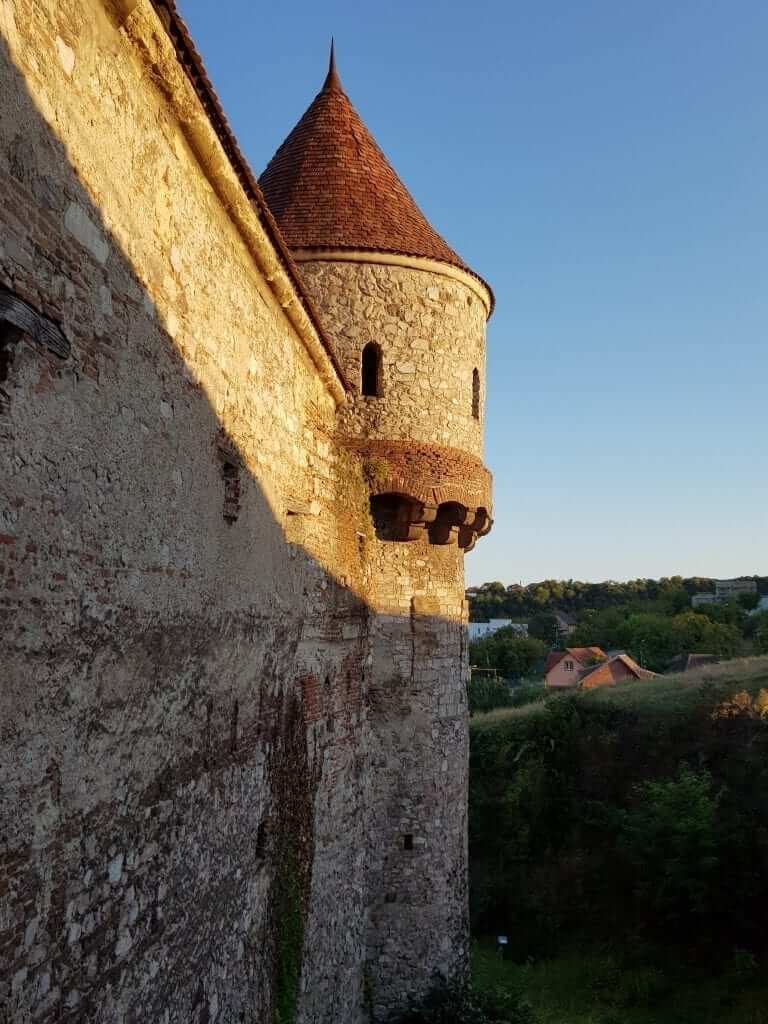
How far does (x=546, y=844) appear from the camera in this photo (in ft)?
62.3

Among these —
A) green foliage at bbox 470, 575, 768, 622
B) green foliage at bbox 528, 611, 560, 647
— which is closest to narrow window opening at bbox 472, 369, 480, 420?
green foliage at bbox 528, 611, 560, 647

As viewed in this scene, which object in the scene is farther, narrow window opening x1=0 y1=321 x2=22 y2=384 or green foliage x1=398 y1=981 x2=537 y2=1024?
green foliage x1=398 y1=981 x2=537 y2=1024

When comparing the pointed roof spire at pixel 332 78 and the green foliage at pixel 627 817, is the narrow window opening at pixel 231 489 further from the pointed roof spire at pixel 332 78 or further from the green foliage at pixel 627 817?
the green foliage at pixel 627 817

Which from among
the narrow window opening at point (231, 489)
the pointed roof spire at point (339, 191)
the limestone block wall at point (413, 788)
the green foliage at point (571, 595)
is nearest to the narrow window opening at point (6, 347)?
the narrow window opening at point (231, 489)

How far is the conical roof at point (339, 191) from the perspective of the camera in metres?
9.01

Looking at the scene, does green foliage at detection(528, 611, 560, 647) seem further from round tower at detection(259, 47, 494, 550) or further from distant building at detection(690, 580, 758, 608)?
round tower at detection(259, 47, 494, 550)

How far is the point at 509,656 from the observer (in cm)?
5022

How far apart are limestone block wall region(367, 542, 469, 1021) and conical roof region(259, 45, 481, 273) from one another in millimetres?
3390

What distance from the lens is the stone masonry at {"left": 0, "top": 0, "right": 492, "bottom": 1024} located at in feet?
10.2

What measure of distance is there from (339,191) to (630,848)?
13.9m

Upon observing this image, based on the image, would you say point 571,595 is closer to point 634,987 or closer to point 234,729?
point 634,987

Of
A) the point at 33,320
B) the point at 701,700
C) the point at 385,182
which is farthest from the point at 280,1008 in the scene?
the point at 701,700

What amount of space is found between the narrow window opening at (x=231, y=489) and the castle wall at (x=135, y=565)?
24mm

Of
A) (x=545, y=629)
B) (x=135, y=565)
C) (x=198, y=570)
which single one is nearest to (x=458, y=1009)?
(x=198, y=570)
